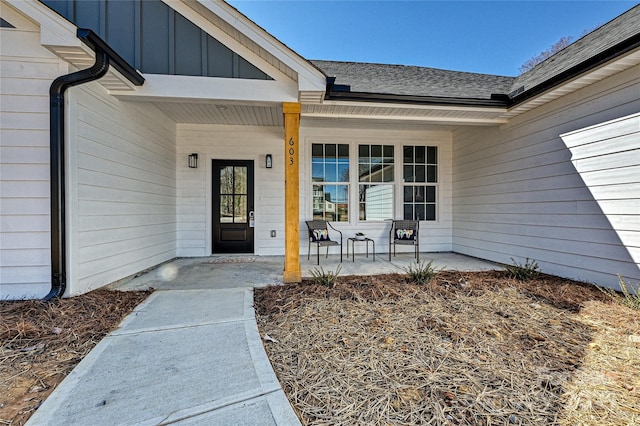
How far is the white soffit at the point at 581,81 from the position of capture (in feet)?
9.78

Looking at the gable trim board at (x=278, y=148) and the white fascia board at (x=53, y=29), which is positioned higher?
the white fascia board at (x=53, y=29)

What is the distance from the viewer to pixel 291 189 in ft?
12.3

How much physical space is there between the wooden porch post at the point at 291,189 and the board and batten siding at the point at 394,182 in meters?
1.77

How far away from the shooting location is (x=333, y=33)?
849 cm

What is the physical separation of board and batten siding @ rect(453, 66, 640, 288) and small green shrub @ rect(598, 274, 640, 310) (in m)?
0.10

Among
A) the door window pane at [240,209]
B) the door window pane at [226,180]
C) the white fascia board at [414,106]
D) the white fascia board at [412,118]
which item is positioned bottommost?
the door window pane at [240,209]

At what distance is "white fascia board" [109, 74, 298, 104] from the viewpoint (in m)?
3.46

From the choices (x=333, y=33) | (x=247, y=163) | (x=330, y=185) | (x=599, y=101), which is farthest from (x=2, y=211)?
(x=333, y=33)

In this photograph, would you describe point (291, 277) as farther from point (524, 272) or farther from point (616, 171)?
point (616, 171)

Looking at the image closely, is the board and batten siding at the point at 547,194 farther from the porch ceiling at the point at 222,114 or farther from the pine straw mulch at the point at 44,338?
the pine straw mulch at the point at 44,338

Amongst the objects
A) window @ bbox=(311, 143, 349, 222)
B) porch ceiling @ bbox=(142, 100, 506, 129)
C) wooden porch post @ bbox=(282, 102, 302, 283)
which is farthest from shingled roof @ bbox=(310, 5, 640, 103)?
window @ bbox=(311, 143, 349, 222)

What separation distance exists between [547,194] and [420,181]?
2433 millimetres

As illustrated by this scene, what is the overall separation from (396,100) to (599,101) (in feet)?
8.02

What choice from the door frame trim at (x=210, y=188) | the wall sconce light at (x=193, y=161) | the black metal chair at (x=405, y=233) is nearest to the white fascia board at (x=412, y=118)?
the door frame trim at (x=210, y=188)
